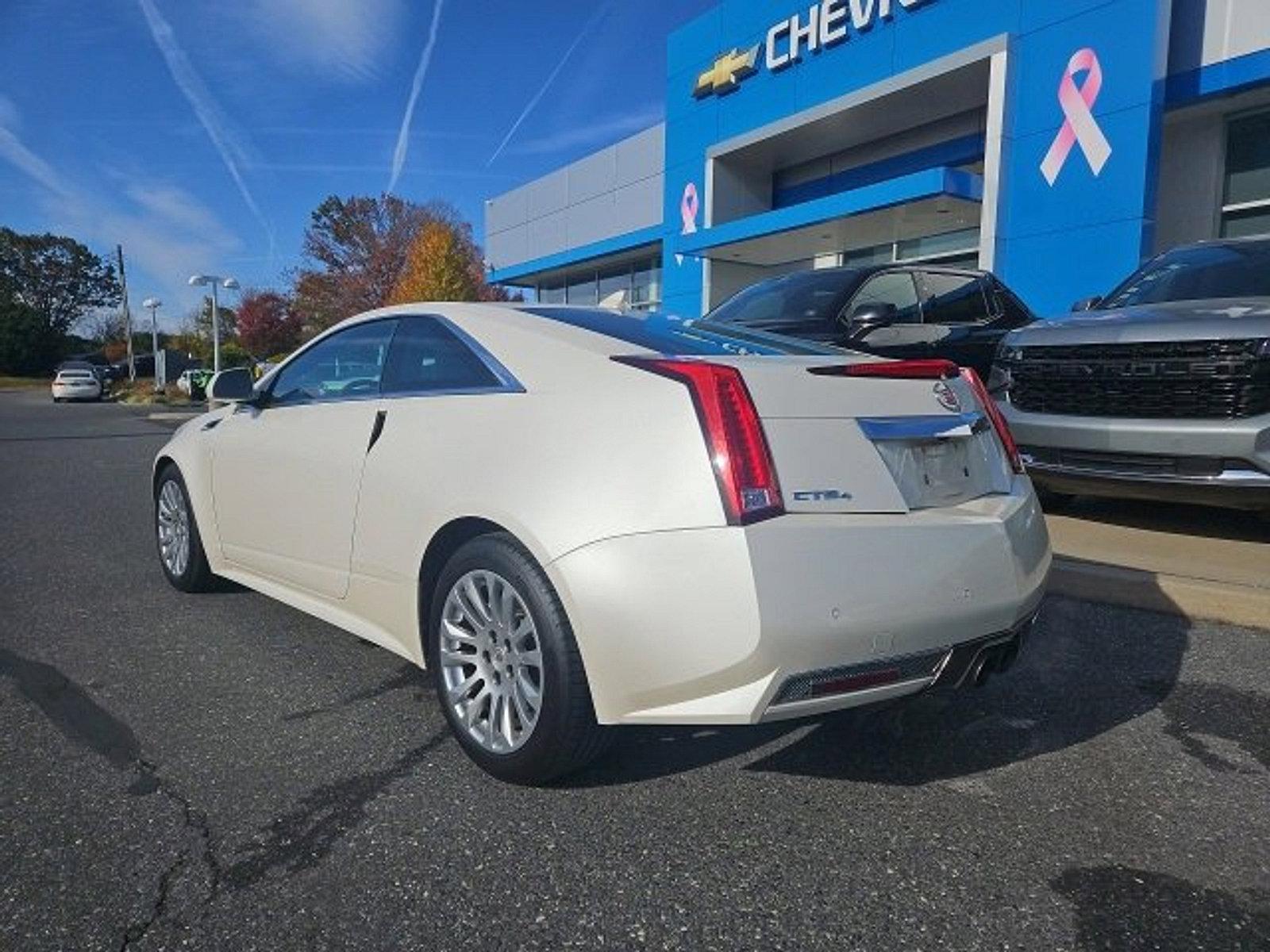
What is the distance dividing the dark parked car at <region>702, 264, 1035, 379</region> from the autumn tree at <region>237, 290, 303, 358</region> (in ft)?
178

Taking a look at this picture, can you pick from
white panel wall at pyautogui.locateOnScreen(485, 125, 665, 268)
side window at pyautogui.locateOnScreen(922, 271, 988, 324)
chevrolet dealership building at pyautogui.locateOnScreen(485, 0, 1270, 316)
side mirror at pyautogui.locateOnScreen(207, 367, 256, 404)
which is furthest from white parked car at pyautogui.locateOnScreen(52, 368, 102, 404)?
side window at pyautogui.locateOnScreen(922, 271, 988, 324)

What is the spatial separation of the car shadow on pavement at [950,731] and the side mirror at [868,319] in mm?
2885

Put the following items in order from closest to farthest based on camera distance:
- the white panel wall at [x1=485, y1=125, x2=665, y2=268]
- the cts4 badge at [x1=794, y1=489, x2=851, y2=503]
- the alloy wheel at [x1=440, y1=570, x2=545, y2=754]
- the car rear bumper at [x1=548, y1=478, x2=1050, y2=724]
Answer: the car rear bumper at [x1=548, y1=478, x2=1050, y2=724] → the cts4 badge at [x1=794, y1=489, x2=851, y2=503] → the alloy wheel at [x1=440, y1=570, x2=545, y2=754] → the white panel wall at [x1=485, y1=125, x2=665, y2=268]

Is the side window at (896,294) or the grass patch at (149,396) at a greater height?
the side window at (896,294)

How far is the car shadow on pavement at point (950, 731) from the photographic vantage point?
8.30 ft

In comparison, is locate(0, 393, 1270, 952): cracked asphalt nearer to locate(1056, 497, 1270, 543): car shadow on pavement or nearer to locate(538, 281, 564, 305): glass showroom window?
locate(1056, 497, 1270, 543): car shadow on pavement

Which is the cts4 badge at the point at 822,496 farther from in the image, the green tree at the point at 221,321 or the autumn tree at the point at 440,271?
the green tree at the point at 221,321

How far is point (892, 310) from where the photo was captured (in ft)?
19.2

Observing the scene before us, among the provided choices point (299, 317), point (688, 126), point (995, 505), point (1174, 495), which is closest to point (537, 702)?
point (995, 505)

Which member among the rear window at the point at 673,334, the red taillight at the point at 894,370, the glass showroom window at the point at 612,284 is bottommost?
the red taillight at the point at 894,370

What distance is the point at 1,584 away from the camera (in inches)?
182

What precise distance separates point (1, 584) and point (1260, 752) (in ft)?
19.0

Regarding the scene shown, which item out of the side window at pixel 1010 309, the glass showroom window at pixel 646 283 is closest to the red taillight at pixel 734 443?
the side window at pixel 1010 309

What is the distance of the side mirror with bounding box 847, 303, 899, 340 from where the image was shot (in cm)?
578
